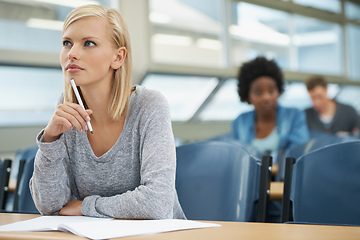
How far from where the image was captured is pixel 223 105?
602 centimetres

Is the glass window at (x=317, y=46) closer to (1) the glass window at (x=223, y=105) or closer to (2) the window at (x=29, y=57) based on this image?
A: (1) the glass window at (x=223, y=105)

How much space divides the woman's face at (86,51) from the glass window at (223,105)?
13.7ft

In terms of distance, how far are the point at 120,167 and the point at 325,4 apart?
6825 millimetres

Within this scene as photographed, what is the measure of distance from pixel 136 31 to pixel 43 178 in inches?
127

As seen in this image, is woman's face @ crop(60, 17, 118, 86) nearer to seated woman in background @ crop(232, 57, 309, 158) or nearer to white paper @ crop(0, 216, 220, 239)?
white paper @ crop(0, 216, 220, 239)

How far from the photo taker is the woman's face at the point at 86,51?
1.59 m

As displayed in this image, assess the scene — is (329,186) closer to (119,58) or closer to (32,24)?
(119,58)

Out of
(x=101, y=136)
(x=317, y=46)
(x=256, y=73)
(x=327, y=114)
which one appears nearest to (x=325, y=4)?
(x=317, y=46)

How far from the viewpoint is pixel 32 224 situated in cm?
124

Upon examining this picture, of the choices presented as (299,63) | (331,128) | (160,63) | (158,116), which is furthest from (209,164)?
(299,63)

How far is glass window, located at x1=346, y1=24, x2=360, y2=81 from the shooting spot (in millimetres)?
8376

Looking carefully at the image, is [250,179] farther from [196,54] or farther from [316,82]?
[316,82]

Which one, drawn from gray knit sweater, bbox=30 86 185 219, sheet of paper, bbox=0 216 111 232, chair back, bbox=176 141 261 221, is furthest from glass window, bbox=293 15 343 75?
sheet of paper, bbox=0 216 111 232

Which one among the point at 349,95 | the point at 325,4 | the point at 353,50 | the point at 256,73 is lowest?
the point at 256,73
